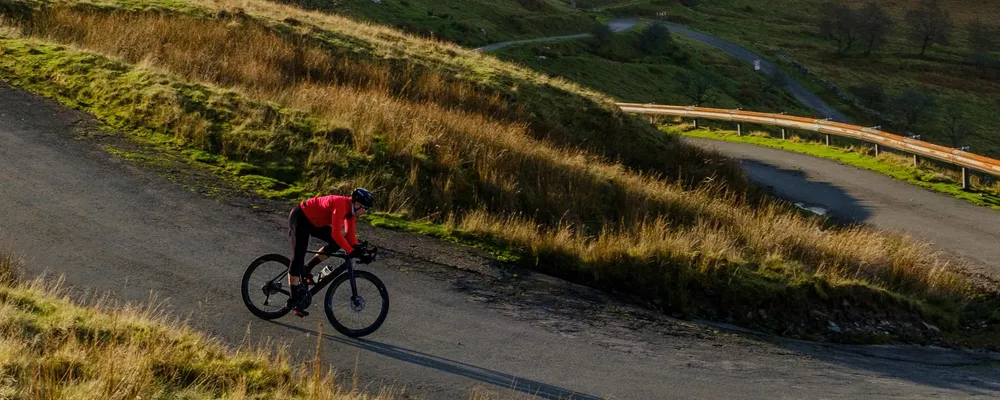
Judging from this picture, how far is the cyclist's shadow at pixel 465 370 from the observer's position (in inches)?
311

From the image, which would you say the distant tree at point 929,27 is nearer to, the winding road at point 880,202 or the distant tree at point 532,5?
the distant tree at point 532,5

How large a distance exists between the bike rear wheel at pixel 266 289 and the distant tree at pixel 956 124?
6246cm

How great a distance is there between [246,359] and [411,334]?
7.10 feet

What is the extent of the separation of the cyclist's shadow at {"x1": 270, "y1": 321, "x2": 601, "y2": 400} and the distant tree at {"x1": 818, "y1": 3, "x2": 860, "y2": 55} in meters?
104

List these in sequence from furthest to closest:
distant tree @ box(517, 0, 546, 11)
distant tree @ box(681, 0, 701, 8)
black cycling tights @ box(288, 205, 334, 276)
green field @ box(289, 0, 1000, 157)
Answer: distant tree @ box(681, 0, 701, 8)
distant tree @ box(517, 0, 546, 11)
green field @ box(289, 0, 1000, 157)
black cycling tights @ box(288, 205, 334, 276)

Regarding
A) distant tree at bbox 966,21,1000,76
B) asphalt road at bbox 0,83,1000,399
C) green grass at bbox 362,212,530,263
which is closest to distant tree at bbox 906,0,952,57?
distant tree at bbox 966,21,1000,76

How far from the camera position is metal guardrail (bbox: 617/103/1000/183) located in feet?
63.1

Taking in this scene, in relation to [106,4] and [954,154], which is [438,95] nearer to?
[106,4]

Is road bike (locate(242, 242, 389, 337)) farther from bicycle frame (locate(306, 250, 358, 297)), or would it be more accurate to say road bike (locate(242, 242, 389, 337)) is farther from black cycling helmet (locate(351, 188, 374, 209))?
black cycling helmet (locate(351, 188, 374, 209))

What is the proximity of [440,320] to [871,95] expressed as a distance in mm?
78712

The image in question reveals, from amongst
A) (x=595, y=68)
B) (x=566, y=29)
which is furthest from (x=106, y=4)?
(x=566, y=29)

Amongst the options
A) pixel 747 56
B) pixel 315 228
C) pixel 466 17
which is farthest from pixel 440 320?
pixel 747 56

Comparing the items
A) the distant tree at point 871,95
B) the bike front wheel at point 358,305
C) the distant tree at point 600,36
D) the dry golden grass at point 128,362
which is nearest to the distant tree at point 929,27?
the distant tree at point 871,95

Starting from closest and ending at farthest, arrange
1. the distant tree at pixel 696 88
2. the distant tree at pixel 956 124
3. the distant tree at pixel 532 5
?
the distant tree at pixel 696 88, the distant tree at pixel 956 124, the distant tree at pixel 532 5
